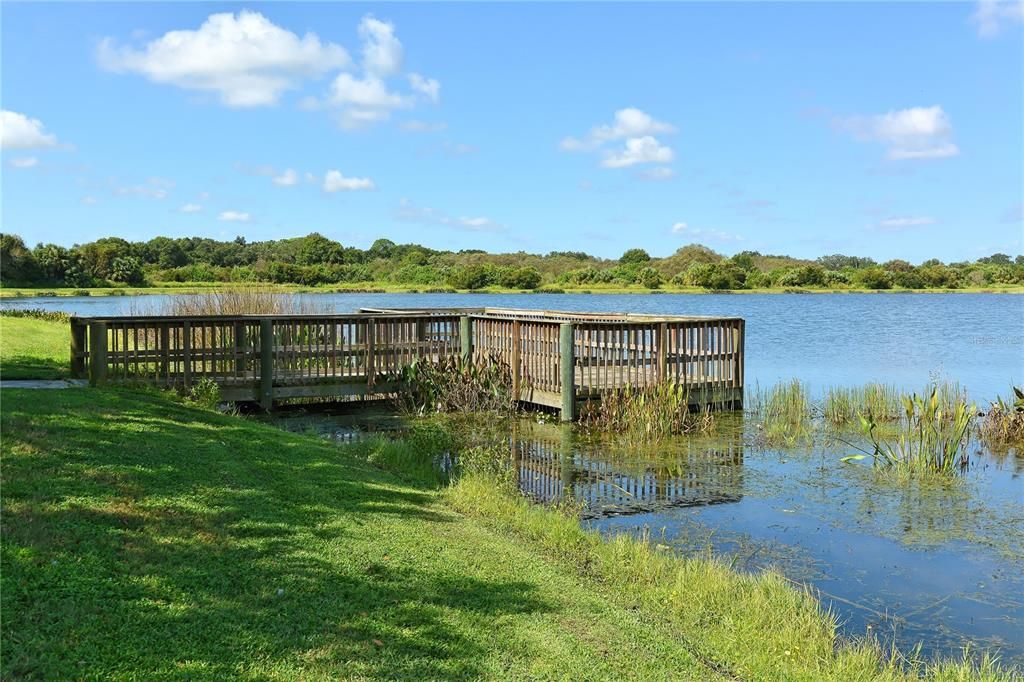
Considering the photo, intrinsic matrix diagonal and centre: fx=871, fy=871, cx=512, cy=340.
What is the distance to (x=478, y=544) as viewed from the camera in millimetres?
6480

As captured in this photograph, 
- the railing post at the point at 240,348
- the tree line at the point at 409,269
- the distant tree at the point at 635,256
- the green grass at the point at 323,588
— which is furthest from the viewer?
the distant tree at the point at 635,256

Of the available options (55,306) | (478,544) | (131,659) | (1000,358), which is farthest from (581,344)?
(55,306)

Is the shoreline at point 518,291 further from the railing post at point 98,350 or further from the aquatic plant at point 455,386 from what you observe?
the railing post at point 98,350

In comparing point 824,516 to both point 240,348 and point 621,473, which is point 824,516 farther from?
point 240,348

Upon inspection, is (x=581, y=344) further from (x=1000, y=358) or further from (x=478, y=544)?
(x=1000, y=358)

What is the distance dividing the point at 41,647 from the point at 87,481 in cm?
229

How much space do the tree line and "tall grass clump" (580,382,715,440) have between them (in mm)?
48624

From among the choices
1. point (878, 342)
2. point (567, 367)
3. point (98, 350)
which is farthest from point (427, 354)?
point (878, 342)

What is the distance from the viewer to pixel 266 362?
1446cm

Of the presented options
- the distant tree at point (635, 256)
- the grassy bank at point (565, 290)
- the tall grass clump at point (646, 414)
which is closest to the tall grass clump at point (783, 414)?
the tall grass clump at point (646, 414)

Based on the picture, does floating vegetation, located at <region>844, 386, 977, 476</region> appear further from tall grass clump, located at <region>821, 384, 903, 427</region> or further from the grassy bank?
the grassy bank

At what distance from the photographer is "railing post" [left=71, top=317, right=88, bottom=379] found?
1302cm

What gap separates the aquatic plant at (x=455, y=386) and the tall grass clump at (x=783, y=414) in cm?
429

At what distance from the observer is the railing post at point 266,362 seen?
14.4 metres
